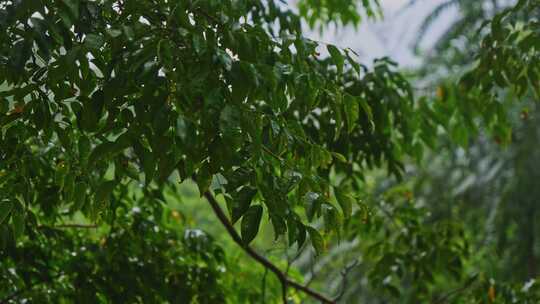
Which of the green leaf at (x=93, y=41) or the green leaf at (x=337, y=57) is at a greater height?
the green leaf at (x=337, y=57)

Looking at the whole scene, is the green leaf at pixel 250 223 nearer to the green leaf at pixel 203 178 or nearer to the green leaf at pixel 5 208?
the green leaf at pixel 203 178

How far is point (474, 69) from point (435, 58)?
10.8 ft

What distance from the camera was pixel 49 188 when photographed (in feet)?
5.62

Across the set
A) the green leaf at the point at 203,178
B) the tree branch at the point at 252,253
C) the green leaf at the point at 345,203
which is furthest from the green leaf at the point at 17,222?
the tree branch at the point at 252,253

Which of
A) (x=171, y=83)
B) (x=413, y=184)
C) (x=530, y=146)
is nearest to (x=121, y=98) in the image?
(x=171, y=83)

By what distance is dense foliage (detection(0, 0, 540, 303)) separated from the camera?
1101mm

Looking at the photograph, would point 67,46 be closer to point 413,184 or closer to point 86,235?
point 86,235

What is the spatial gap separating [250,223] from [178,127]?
21 cm

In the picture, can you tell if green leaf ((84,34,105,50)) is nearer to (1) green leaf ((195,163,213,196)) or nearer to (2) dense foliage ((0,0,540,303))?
(2) dense foliage ((0,0,540,303))

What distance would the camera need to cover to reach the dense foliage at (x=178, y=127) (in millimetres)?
1101

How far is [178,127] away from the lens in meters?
1.02

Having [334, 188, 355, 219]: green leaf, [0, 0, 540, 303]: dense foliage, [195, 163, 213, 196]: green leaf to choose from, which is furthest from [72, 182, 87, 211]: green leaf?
[334, 188, 355, 219]: green leaf

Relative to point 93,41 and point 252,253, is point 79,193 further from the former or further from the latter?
point 252,253

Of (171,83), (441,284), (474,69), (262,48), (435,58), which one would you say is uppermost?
(435,58)
